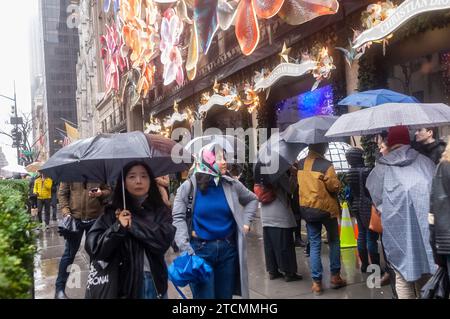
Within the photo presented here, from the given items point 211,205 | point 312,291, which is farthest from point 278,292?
point 211,205

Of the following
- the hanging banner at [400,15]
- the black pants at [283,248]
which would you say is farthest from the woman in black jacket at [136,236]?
the hanging banner at [400,15]

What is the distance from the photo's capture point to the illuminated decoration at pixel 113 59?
24.8 metres

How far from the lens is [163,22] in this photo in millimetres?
17500

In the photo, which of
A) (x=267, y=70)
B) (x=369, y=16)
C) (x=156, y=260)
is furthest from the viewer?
(x=267, y=70)

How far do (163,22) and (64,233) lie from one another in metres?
13.3

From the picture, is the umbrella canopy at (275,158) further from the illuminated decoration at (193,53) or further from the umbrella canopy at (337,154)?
the illuminated decoration at (193,53)

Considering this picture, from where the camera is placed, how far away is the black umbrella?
3539 millimetres

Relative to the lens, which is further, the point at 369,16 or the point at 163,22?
the point at 163,22

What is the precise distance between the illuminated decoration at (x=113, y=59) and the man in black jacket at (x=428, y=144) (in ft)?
70.4

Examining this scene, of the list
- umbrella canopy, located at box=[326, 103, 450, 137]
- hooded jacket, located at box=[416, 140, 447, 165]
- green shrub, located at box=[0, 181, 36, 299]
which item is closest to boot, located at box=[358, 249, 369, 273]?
hooded jacket, located at box=[416, 140, 447, 165]

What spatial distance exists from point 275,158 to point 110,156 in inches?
116

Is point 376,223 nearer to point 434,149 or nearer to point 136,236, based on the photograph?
point 434,149

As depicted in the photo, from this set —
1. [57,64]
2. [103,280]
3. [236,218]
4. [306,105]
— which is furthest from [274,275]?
[57,64]
